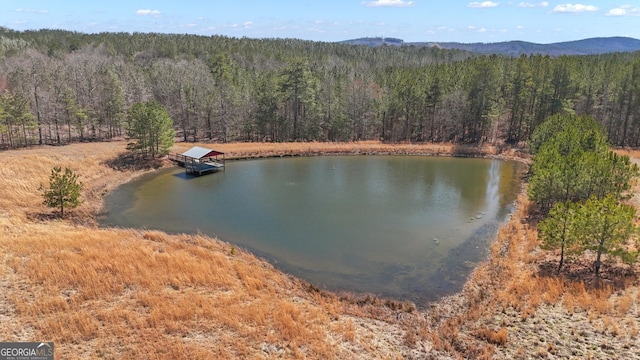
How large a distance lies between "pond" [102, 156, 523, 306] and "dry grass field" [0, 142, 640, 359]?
5.24 feet

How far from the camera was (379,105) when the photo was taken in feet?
193

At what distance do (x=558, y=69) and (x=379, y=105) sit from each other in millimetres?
24189

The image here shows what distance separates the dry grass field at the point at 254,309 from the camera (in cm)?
1266

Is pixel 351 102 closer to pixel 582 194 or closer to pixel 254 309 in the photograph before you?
pixel 582 194

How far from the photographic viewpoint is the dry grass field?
12.7 m

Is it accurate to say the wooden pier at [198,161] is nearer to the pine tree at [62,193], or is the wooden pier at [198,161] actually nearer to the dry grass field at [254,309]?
the pine tree at [62,193]

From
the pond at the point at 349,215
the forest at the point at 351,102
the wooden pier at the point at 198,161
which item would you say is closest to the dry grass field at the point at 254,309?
the pond at the point at 349,215

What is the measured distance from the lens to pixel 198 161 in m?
41.9

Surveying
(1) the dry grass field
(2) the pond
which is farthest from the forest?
(1) the dry grass field

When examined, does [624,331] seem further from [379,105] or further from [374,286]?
[379,105]

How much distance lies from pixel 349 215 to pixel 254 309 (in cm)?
1397

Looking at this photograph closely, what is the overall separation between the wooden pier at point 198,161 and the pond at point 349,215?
1215mm

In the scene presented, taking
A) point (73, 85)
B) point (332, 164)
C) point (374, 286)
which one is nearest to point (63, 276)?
point (374, 286)

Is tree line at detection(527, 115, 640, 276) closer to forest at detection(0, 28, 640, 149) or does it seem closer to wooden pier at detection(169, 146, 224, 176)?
forest at detection(0, 28, 640, 149)
